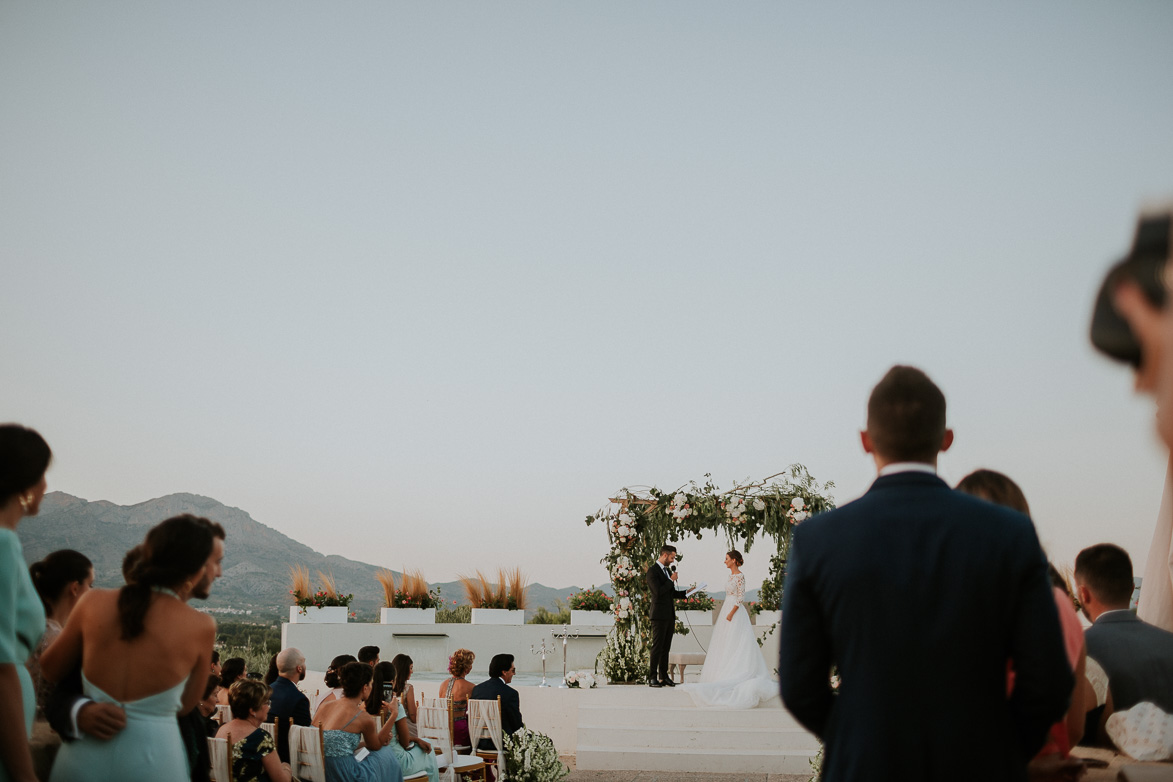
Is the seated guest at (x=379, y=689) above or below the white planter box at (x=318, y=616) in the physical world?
above

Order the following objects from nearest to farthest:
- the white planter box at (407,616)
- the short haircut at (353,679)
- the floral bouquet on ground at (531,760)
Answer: the short haircut at (353,679) → the floral bouquet on ground at (531,760) → the white planter box at (407,616)

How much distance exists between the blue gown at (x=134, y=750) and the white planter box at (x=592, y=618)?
51.3 ft

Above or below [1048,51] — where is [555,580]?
below

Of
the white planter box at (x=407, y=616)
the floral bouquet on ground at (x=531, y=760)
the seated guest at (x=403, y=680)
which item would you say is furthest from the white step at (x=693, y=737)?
the white planter box at (x=407, y=616)

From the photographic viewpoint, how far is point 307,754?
5.74 metres

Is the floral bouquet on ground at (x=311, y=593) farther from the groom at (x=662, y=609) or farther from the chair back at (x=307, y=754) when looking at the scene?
the chair back at (x=307, y=754)

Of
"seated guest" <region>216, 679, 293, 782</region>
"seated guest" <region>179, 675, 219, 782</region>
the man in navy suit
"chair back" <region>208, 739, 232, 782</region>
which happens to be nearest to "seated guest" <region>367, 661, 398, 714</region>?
"seated guest" <region>216, 679, 293, 782</region>

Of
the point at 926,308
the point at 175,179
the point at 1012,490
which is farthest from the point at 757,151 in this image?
the point at 1012,490

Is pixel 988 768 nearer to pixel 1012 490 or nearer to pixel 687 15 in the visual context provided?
pixel 1012 490

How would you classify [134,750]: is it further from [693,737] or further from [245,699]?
[693,737]

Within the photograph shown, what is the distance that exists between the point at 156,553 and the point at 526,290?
15.5m

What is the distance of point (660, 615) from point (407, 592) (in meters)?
6.82

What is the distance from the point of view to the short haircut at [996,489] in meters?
2.57

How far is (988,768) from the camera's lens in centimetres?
188
